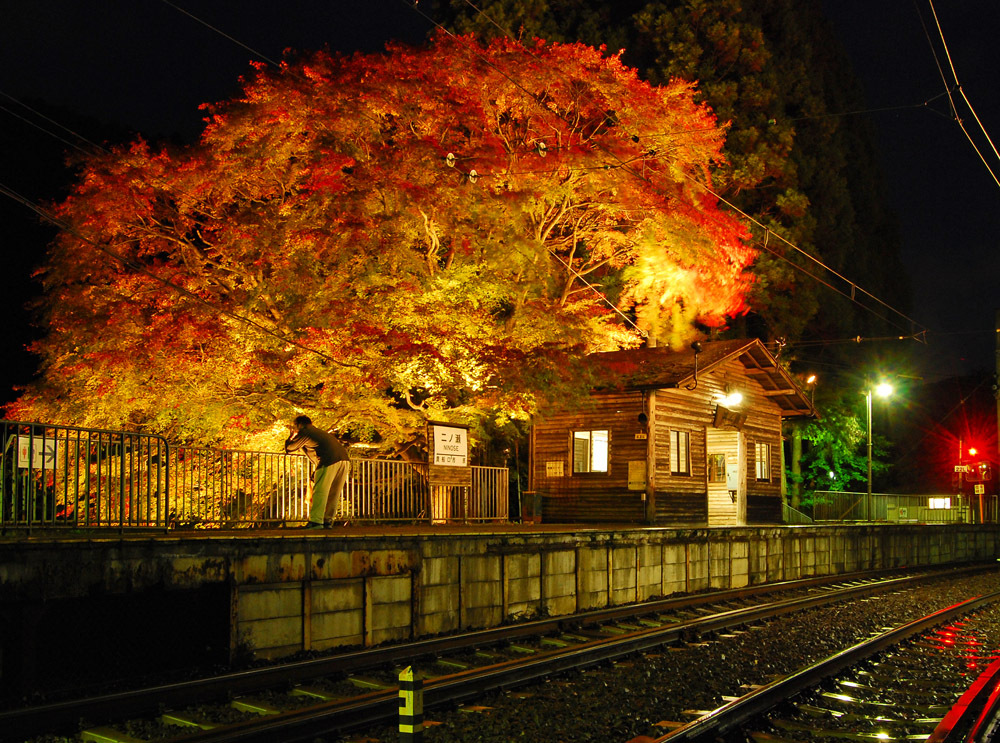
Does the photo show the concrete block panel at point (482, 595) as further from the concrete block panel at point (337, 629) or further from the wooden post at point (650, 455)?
the wooden post at point (650, 455)

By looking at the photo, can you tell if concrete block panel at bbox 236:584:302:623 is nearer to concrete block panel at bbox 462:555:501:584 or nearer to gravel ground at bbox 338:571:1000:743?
gravel ground at bbox 338:571:1000:743

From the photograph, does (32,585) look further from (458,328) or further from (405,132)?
(405,132)

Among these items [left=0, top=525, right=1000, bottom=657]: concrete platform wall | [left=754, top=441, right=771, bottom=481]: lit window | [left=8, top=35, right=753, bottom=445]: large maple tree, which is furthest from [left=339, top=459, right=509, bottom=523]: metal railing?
[left=754, top=441, right=771, bottom=481]: lit window

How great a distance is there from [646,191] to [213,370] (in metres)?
11.0

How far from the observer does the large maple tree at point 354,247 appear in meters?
18.2

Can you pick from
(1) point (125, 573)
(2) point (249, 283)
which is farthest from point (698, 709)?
(2) point (249, 283)

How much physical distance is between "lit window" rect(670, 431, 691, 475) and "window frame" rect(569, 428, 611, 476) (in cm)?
174

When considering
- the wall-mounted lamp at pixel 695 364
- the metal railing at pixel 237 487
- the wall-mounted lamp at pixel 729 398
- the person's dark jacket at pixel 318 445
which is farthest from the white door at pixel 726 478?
the person's dark jacket at pixel 318 445

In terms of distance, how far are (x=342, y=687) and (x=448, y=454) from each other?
8297 mm

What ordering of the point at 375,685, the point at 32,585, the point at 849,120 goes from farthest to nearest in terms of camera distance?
the point at 849,120 → the point at 375,685 → the point at 32,585

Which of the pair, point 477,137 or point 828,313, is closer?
point 477,137

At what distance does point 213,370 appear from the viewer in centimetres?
1812

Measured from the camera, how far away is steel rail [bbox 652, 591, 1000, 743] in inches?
279

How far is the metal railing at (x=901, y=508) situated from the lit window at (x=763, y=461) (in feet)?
21.6
